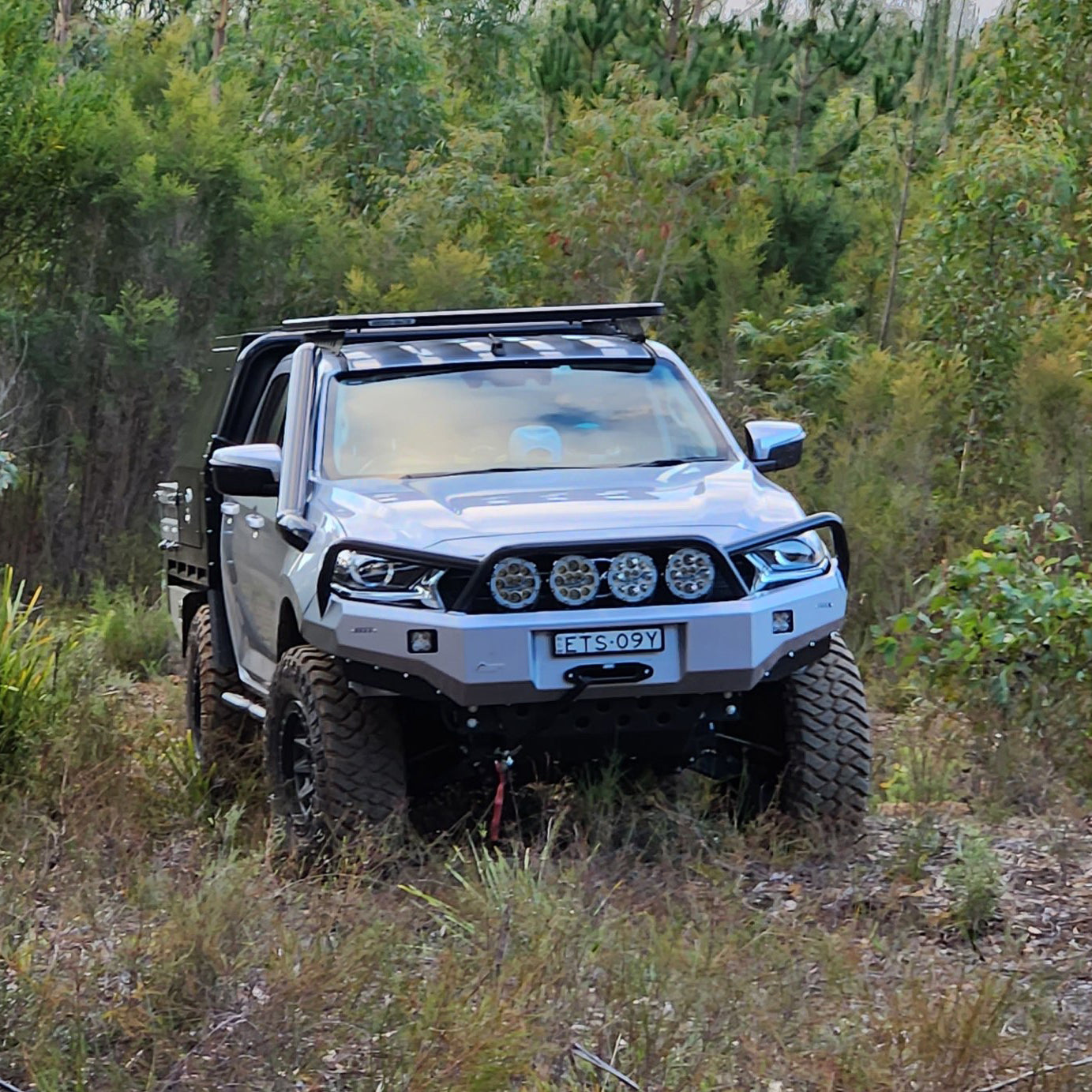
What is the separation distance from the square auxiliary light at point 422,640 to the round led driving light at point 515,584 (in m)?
0.22

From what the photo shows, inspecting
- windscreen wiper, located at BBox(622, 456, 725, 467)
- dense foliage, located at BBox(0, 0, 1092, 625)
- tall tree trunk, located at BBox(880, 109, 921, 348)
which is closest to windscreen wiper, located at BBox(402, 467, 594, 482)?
windscreen wiper, located at BBox(622, 456, 725, 467)

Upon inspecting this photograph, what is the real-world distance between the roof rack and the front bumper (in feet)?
5.49

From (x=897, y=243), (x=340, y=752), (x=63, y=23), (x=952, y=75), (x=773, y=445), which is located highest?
(x=952, y=75)

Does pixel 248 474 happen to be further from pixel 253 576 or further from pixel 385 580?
pixel 385 580

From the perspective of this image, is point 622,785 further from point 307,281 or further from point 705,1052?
point 307,281

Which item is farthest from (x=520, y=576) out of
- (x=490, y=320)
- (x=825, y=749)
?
(x=490, y=320)

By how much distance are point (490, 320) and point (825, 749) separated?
7.30 ft

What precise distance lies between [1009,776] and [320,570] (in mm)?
2978

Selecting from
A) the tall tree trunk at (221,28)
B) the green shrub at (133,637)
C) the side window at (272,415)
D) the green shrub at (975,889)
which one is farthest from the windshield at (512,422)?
the tall tree trunk at (221,28)

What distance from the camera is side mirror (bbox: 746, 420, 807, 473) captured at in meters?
7.03

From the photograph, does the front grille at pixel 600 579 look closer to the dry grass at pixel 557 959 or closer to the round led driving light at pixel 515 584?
the round led driving light at pixel 515 584

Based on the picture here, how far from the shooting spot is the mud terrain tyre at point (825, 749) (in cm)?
630

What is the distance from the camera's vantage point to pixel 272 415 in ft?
26.2

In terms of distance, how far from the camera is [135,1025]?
405 centimetres
